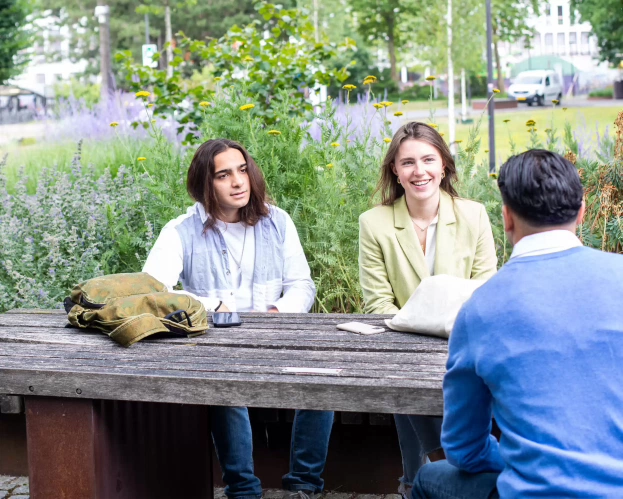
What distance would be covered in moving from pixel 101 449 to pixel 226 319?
2.28ft

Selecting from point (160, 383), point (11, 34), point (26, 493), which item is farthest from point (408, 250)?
point (11, 34)

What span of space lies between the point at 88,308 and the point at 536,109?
113 ft

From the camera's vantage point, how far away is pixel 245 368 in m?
2.50

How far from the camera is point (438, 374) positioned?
2357mm

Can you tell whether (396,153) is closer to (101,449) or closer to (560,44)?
(101,449)

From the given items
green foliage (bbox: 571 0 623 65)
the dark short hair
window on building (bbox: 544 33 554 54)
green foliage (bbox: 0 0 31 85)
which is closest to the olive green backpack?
the dark short hair

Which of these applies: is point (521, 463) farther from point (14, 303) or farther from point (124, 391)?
point (14, 303)

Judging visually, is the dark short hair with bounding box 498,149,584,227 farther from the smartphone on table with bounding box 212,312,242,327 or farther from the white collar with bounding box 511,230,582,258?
the smartphone on table with bounding box 212,312,242,327

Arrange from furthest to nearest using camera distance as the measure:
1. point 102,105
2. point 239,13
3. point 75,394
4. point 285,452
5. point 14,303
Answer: point 239,13 < point 102,105 < point 14,303 < point 285,452 < point 75,394

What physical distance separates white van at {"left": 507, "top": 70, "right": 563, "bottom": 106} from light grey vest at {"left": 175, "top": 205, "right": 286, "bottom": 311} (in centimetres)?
3323

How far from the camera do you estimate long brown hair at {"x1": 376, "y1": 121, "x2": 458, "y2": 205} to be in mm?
3523

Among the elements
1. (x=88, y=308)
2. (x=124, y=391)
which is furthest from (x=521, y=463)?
(x=88, y=308)

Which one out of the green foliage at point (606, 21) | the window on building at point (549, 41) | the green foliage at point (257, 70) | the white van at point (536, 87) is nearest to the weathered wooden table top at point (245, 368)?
the green foliage at point (257, 70)

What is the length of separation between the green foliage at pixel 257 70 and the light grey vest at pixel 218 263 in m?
2.65
